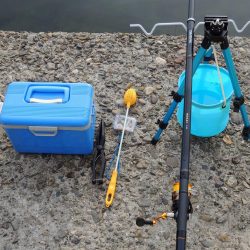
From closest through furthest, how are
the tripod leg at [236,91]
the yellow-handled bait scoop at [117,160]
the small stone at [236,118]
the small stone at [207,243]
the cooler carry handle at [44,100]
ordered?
the tripod leg at [236,91]
the small stone at [207,243]
the cooler carry handle at [44,100]
the yellow-handled bait scoop at [117,160]
the small stone at [236,118]

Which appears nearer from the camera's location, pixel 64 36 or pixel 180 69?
pixel 180 69

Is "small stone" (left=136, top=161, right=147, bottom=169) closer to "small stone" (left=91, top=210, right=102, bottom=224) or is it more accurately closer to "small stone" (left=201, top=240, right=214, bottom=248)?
"small stone" (left=91, top=210, right=102, bottom=224)

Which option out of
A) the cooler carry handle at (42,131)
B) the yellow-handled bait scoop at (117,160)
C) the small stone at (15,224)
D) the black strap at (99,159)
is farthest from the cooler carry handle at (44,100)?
the small stone at (15,224)

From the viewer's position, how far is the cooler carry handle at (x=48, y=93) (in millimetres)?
3359

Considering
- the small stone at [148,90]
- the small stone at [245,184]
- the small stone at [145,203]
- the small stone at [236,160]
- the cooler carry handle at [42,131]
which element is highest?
the cooler carry handle at [42,131]

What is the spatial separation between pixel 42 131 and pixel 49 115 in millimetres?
190

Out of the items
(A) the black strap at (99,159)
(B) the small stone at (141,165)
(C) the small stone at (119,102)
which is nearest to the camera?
(A) the black strap at (99,159)

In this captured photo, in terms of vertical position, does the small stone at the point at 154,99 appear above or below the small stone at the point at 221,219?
above

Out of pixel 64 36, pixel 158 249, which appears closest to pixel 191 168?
pixel 158 249

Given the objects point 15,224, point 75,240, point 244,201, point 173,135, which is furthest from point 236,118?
point 15,224

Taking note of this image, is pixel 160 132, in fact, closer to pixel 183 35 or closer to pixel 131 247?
pixel 131 247

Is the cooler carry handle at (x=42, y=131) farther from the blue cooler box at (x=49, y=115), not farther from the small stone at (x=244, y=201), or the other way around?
the small stone at (x=244, y=201)

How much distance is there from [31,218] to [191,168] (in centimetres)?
151

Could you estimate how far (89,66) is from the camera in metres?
4.61
